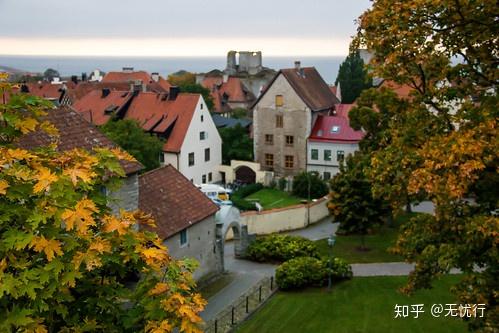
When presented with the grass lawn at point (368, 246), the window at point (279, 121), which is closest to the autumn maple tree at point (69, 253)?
the grass lawn at point (368, 246)

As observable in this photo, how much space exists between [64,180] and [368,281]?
70.7ft

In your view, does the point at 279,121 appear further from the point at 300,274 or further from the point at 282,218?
the point at 300,274

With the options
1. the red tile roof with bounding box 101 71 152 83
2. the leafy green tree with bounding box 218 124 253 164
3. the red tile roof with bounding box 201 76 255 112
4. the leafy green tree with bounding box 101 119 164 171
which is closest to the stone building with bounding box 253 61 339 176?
the leafy green tree with bounding box 218 124 253 164

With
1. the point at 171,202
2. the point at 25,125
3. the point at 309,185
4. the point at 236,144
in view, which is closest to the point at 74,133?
the point at 171,202

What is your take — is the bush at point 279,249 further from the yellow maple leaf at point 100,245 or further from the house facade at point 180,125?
the yellow maple leaf at point 100,245

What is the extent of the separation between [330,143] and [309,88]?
20.6ft

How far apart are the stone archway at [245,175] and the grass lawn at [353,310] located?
26.3 metres

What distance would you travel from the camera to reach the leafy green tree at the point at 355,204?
29.8m

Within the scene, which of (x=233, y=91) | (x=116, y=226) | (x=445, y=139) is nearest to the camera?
(x=116, y=226)

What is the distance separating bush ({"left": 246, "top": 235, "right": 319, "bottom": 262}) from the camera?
29.2 meters

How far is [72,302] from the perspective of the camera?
26.5 feet

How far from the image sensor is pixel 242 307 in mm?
23422

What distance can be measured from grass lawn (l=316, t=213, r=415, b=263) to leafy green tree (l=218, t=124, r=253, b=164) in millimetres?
20514

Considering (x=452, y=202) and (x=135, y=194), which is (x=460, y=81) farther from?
(x=135, y=194)
